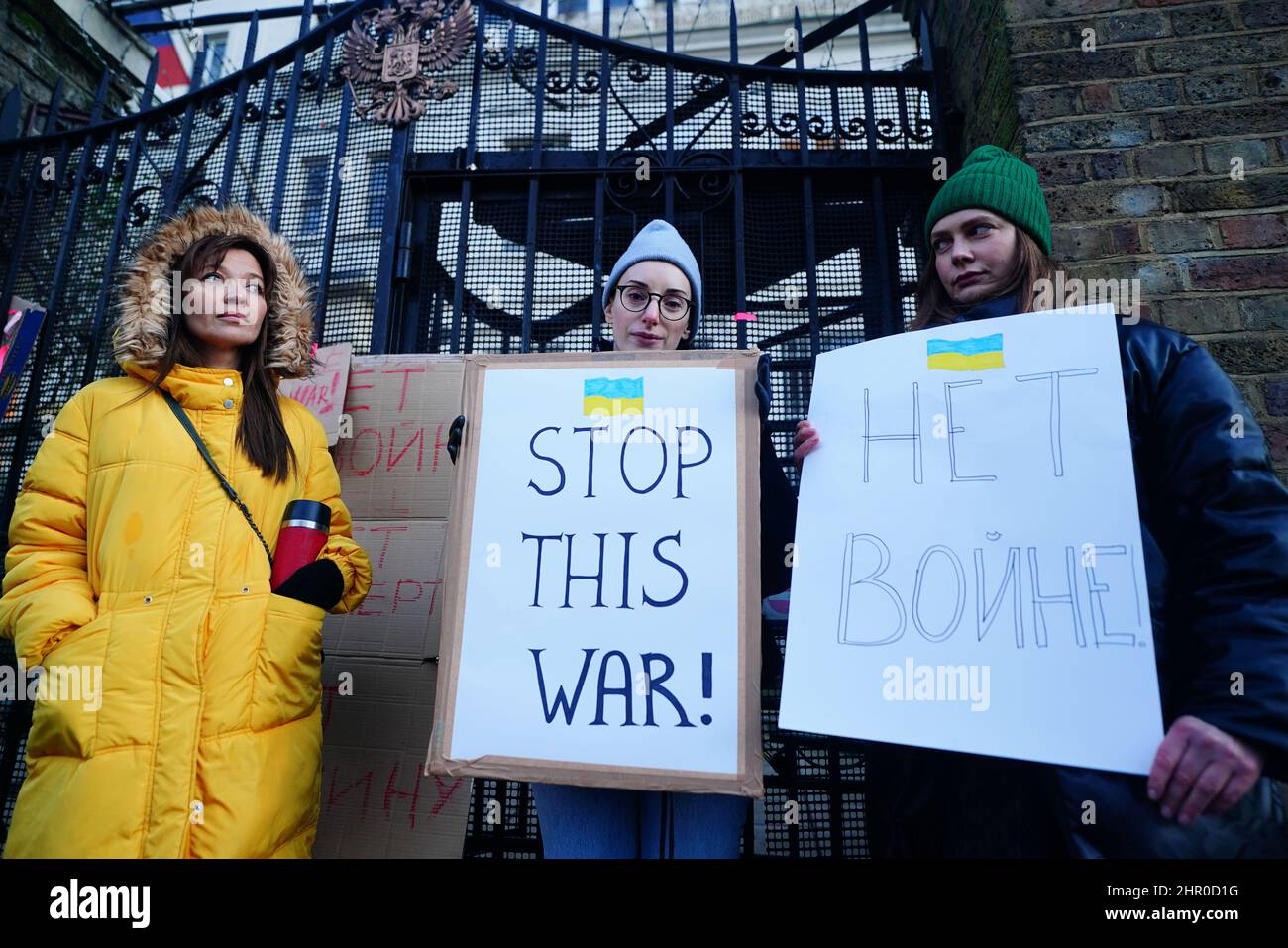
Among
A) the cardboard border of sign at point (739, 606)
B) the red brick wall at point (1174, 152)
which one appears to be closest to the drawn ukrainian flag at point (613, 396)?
the cardboard border of sign at point (739, 606)

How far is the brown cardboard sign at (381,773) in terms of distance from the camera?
78.2 inches

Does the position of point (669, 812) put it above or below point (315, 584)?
below

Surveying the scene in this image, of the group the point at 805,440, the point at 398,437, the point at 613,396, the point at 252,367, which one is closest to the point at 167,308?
the point at 252,367

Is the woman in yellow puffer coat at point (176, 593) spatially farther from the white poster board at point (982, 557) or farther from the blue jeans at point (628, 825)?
the white poster board at point (982, 557)

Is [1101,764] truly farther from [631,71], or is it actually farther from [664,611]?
[631,71]

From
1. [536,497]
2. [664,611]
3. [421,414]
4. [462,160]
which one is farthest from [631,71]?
[664,611]

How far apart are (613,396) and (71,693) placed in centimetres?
126

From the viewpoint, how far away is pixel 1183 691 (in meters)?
1.21

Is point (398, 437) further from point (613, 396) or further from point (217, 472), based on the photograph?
point (613, 396)

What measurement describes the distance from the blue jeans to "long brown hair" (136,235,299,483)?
3.36ft

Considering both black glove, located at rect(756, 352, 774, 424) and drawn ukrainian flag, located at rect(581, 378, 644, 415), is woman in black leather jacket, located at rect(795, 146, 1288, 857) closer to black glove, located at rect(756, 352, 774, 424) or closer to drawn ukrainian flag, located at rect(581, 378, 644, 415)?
black glove, located at rect(756, 352, 774, 424)

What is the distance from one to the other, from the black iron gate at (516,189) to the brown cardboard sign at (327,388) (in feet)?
0.98

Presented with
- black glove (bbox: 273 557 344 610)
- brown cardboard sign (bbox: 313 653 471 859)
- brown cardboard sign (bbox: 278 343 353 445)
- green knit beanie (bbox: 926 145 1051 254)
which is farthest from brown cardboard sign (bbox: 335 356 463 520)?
green knit beanie (bbox: 926 145 1051 254)
